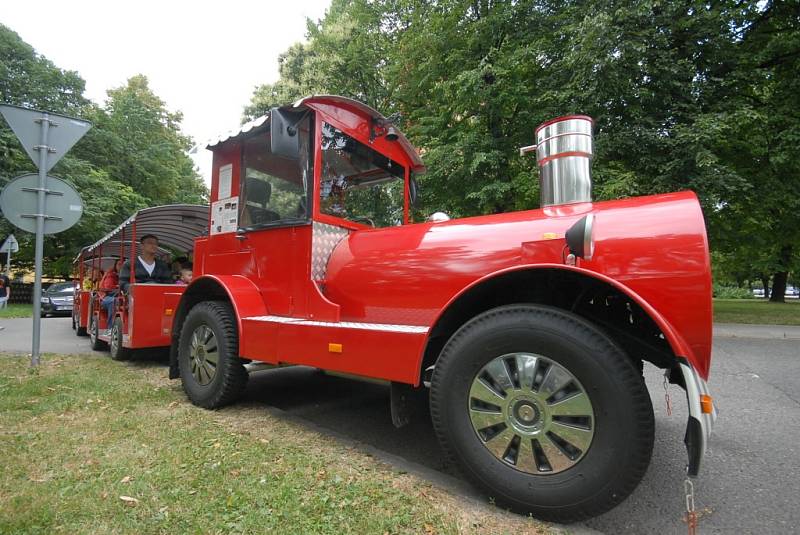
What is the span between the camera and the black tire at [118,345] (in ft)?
19.8

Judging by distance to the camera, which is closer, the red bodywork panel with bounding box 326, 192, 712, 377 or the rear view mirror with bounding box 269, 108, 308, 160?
the red bodywork panel with bounding box 326, 192, 712, 377

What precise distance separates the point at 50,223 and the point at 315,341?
441 centimetres

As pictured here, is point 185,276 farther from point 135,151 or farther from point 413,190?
point 135,151

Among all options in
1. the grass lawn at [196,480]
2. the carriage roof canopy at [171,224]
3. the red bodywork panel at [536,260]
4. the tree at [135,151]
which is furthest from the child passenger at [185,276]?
the tree at [135,151]

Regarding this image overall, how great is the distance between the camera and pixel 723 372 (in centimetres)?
569

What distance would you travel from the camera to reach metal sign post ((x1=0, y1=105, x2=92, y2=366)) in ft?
16.0

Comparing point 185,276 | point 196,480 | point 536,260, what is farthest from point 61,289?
point 536,260

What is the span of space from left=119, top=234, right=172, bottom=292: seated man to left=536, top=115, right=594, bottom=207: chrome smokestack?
241 inches

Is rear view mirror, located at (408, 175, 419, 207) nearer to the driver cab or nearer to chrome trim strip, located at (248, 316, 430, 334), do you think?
the driver cab

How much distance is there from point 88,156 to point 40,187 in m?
18.4

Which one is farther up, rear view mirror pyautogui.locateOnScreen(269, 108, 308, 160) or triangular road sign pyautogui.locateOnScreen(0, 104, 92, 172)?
triangular road sign pyautogui.locateOnScreen(0, 104, 92, 172)

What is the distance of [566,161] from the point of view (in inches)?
112

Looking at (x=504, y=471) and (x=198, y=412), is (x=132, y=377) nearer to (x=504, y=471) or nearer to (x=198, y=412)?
(x=198, y=412)

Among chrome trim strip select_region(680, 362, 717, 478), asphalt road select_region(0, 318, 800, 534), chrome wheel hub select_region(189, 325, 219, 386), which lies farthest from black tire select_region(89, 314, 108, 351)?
chrome trim strip select_region(680, 362, 717, 478)
